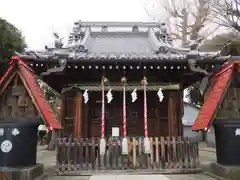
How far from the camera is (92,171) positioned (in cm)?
834

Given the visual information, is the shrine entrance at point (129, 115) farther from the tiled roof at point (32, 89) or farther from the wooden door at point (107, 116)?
the tiled roof at point (32, 89)

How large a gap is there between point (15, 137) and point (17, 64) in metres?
2.44

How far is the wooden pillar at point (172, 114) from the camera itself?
991 centimetres

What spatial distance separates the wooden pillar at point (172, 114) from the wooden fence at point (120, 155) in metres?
1.11

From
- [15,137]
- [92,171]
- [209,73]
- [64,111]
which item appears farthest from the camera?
[64,111]

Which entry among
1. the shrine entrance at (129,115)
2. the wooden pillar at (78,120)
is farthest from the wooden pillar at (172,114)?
the wooden pillar at (78,120)

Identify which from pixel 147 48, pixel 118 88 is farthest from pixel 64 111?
pixel 147 48

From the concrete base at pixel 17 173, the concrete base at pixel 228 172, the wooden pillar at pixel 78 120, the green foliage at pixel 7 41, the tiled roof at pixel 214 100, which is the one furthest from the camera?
the green foliage at pixel 7 41

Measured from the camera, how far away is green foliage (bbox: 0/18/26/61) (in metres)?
17.8

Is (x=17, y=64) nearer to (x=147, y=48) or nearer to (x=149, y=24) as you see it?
(x=147, y=48)

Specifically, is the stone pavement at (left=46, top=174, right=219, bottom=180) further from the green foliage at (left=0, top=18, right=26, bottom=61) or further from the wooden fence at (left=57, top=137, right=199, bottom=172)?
the green foliage at (left=0, top=18, right=26, bottom=61)

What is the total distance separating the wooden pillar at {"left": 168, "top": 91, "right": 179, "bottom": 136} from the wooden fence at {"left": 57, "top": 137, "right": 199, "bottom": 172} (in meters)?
1.11

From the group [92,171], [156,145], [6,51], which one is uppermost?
[6,51]

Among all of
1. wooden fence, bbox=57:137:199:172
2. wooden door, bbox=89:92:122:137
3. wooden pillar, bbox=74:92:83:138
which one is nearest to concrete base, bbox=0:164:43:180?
wooden fence, bbox=57:137:199:172
